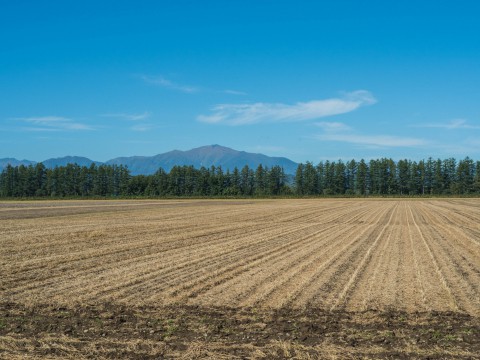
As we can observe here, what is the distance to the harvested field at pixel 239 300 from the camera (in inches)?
322

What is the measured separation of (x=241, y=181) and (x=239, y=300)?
468 feet

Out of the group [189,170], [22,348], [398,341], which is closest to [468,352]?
[398,341]

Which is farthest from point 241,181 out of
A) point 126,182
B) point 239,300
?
point 239,300

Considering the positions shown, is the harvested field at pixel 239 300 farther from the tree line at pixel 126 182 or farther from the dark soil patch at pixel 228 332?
the tree line at pixel 126 182

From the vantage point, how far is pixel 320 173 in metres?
154

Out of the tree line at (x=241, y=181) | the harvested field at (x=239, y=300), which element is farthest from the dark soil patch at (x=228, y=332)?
the tree line at (x=241, y=181)

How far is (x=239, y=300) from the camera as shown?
1116 centimetres

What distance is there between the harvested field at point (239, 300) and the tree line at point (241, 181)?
12566 centimetres

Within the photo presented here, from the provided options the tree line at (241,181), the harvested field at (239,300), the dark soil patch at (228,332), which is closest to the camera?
the dark soil patch at (228,332)

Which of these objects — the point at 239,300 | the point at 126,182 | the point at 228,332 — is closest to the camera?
the point at 228,332

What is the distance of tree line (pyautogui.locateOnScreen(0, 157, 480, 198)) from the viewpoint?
14538 cm

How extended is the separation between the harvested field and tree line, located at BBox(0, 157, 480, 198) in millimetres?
125664

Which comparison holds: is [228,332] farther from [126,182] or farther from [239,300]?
[126,182]

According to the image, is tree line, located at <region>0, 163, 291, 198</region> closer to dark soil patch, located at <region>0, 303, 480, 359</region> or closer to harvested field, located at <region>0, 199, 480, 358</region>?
harvested field, located at <region>0, 199, 480, 358</region>
